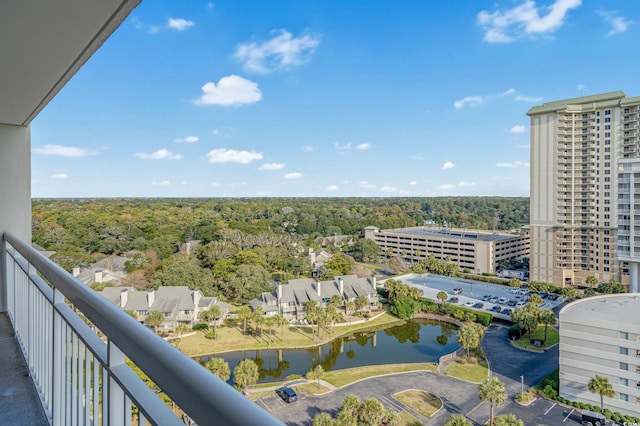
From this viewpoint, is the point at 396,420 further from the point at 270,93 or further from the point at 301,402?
the point at 270,93

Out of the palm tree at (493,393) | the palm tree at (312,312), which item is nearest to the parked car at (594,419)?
the palm tree at (493,393)

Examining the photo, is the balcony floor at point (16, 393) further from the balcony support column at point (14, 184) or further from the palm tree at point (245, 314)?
the palm tree at point (245, 314)

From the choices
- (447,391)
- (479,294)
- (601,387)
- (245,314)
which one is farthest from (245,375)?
(479,294)

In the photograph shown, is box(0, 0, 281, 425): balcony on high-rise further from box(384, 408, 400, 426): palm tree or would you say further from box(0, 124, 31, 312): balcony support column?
box(384, 408, 400, 426): palm tree

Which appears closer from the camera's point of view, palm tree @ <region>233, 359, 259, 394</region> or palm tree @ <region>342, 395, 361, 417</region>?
palm tree @ <region>342, 395, 361, 417</region>

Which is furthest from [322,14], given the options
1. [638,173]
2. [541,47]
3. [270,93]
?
[638,173]

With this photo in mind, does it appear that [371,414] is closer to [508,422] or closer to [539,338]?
[508,422]

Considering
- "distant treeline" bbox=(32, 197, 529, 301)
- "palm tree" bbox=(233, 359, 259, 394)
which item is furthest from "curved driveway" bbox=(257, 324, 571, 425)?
"distant treeline" bbox=(32, 197, 529, 301)
